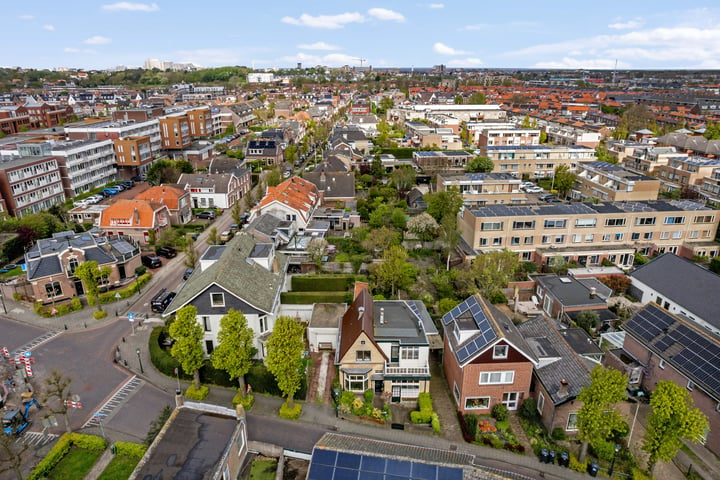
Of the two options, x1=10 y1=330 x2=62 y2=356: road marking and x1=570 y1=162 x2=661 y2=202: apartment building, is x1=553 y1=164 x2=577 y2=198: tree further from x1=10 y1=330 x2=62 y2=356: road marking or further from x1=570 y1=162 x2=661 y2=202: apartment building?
x1=10 y1=330 x2=62 y2=356: road marking

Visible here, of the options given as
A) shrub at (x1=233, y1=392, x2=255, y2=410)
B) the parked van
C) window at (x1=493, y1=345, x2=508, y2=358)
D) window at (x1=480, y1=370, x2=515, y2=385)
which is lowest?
shrub at (x1=233, y1=392, x2=255, y2=410)

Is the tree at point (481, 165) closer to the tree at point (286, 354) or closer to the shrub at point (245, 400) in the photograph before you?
the tree at point (286, 354)

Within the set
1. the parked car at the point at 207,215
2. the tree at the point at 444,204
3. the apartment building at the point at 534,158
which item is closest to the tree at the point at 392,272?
the tree at the point at 444,204

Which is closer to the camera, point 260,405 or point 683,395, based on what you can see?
point 683,395

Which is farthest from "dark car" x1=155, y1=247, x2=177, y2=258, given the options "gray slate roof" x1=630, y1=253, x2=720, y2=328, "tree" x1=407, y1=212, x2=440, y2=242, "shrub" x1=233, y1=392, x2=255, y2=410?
"gray slate roof" x1=630, y1=253, x2=720, y2=328

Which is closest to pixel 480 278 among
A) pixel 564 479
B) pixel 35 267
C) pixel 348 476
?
pixel 564 479

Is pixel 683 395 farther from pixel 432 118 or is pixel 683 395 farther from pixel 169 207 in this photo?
pixel 432 118

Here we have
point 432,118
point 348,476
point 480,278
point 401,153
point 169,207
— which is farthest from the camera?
point 432,118
